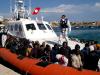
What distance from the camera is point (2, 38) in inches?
784

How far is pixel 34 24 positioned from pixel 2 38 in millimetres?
2311

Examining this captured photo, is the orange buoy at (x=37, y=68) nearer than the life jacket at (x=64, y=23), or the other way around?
the orange buoy at (x=37, y=68)

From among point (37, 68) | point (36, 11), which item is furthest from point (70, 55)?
point (36, 11)

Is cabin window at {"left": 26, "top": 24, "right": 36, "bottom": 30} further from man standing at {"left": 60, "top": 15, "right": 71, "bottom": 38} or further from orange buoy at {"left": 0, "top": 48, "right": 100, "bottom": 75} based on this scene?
orange buoy at {"left": 0, "top": 48, "right": 100, "bottom": 75}

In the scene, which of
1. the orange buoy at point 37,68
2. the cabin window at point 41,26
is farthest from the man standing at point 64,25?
the orange buoy at point 37,68

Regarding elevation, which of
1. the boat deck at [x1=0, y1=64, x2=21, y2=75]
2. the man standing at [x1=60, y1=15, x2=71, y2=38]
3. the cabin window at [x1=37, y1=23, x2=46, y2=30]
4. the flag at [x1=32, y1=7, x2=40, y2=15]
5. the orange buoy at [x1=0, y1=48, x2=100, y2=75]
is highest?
the flag at [x1=32, y1=7, x2=40, y2=15]

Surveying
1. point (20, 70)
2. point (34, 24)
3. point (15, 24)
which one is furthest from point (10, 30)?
point (20, 70)

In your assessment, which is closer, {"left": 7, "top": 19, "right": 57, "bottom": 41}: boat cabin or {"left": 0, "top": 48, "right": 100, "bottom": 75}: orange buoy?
{"left": 0, "top": 48, "right": 100, "bottom": 75}: orange buoy

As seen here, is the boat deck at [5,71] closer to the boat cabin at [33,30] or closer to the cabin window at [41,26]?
the boat cabin at [33,30]

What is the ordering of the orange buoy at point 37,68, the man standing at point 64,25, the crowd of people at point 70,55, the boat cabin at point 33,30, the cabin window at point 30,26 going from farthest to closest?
1. the cabin window at point 30,26
2. the boat cabin at point 33,30
3. the man standing at point 64,25
4. the crowd of people at point 70,55
5. the orange buoy at point 37,68

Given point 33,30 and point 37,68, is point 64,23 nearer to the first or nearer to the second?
point 33,30

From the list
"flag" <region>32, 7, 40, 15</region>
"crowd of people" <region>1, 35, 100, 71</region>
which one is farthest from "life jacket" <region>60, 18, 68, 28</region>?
"flag" <region>32, 7, 40, 15</region>

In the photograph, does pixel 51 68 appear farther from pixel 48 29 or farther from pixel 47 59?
pixel 48 29

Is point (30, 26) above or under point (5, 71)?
above
